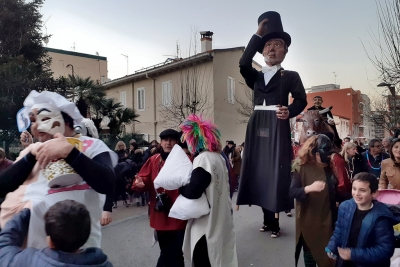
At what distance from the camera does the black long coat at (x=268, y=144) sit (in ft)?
8.82

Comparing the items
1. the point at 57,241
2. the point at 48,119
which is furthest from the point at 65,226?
the point at 48,119

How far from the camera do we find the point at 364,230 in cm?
267

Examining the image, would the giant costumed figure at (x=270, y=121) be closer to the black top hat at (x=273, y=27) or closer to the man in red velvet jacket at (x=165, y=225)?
the black top hat at (x=273, y=27)

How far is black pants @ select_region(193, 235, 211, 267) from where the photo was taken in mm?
3324

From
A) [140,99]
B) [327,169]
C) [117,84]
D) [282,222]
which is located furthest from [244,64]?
[117,84]

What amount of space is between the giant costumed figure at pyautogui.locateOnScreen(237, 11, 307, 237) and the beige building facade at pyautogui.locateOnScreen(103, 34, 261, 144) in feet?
39.9

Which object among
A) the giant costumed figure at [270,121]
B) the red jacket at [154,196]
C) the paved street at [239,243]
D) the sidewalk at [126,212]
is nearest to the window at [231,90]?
the sidewalk at [126,212]

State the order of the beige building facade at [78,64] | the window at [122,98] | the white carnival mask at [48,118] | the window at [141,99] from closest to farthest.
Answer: the white carnival mask at [48,118]
the window at [141,99]
the window at [122,98]
the beige building facade at [78,64]

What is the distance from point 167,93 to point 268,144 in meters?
17.6

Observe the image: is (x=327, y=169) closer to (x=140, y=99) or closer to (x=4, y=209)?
(x=4, y=209)

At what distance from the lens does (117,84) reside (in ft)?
77.7

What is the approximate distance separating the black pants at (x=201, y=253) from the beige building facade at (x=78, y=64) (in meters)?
22.9

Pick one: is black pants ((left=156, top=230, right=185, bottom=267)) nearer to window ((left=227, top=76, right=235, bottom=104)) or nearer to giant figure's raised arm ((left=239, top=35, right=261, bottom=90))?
giant figure's raised arm ((left=239, top=35, right=261, bottom=90))

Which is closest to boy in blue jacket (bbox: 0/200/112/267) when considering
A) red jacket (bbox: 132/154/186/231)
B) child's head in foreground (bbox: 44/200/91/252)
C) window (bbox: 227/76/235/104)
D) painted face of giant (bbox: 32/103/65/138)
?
child's head in foreground (bbox: 44/200/91/252)
